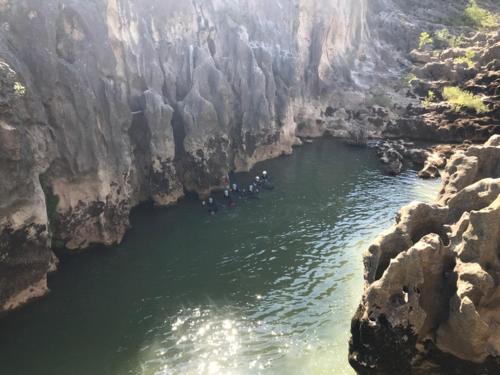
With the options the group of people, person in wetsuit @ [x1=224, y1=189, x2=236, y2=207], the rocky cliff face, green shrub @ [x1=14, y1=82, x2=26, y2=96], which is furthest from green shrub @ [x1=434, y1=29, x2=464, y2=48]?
green shrub @ [x1=14, y1=82, x2=26, y2=96]

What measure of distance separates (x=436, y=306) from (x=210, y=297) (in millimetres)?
14813

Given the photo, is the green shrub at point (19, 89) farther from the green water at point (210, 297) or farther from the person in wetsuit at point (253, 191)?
the person in wetsuit at point (253, 191)

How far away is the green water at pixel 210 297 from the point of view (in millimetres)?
22984

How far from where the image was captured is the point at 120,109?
3775cm

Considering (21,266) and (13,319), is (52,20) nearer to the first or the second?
(21,266)

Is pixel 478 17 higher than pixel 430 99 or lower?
higher

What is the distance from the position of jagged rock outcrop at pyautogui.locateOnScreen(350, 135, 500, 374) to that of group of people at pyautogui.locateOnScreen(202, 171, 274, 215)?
2480 centimetres

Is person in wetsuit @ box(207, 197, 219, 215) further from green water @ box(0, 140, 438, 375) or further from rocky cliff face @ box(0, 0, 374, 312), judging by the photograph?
rocky cliff face @ box(0, 0, 374, 312)

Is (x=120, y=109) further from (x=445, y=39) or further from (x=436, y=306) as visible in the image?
(x=445, y=39)

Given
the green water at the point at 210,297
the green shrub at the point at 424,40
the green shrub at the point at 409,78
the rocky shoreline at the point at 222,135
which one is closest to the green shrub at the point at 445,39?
the green shrub at the point at 424,40

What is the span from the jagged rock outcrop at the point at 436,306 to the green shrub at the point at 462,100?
5804 centimetres

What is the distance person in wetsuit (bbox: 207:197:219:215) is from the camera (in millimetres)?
42156

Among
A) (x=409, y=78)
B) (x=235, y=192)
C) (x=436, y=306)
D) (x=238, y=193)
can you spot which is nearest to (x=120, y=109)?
(x=235, y=192)

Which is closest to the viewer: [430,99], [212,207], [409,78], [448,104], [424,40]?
[212,207]
